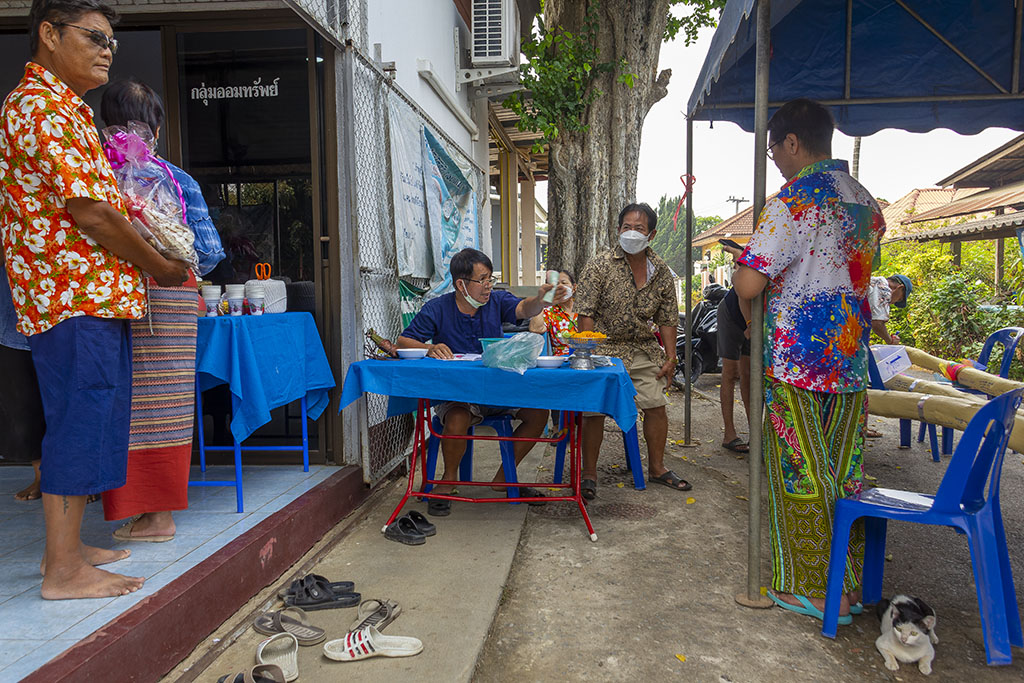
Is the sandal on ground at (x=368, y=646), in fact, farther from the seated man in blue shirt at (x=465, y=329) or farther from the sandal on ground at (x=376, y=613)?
the seated man in blue shirt at (x=465, y=329)

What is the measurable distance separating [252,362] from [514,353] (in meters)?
1.31

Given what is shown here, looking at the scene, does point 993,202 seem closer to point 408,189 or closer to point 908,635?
point 408,189

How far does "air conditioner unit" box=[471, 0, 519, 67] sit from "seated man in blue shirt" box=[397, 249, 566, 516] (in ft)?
13.6

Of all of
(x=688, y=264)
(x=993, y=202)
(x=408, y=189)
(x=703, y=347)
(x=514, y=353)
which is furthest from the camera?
(x=993, y=202)

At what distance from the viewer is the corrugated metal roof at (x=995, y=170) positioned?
10173mm

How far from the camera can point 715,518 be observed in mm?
4117

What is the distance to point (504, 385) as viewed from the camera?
138 inches

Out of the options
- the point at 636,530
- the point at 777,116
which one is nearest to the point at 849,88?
the point at 777,116

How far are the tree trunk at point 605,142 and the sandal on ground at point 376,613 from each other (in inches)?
228

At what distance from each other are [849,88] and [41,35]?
5155mm

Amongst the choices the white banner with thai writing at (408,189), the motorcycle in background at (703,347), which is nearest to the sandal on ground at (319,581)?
the white banner with thai writing at (408,189)

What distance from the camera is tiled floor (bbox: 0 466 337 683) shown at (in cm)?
206

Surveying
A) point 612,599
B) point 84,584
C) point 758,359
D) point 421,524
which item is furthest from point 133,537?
point 758,359

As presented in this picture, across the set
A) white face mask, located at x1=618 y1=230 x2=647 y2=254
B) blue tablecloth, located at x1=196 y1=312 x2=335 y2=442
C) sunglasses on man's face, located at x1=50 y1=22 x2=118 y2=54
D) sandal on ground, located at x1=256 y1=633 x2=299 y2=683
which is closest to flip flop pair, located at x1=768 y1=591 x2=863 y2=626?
sandal on ground, located at x1=256 y1=633 x2=299 y2=683
